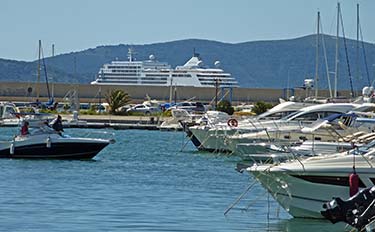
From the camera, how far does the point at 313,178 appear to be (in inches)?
945

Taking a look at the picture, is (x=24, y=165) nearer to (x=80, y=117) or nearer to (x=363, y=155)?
(x=363, y=155)

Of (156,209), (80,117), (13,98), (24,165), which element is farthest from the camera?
(13,98)

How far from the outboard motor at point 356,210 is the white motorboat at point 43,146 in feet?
76.5

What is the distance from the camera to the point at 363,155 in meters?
24.1

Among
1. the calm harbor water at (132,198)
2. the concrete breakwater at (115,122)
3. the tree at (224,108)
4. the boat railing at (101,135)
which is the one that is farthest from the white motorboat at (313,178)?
the tree at (224,108)

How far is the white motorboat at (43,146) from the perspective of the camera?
42.6 metres

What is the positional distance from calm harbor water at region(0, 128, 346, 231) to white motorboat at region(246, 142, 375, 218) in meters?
0.47

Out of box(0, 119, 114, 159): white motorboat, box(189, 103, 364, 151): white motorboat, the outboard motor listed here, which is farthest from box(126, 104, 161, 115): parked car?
the outboard motor

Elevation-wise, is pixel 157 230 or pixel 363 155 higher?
pixel 363 155

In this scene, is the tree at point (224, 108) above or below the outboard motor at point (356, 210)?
below

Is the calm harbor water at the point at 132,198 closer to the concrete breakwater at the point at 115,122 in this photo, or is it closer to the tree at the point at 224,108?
the concrete breakwater at the point at 115,122

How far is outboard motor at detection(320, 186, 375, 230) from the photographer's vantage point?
1961 cm

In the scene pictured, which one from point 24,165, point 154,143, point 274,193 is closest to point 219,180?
point 24,165

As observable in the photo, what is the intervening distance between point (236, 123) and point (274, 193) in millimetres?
24756
